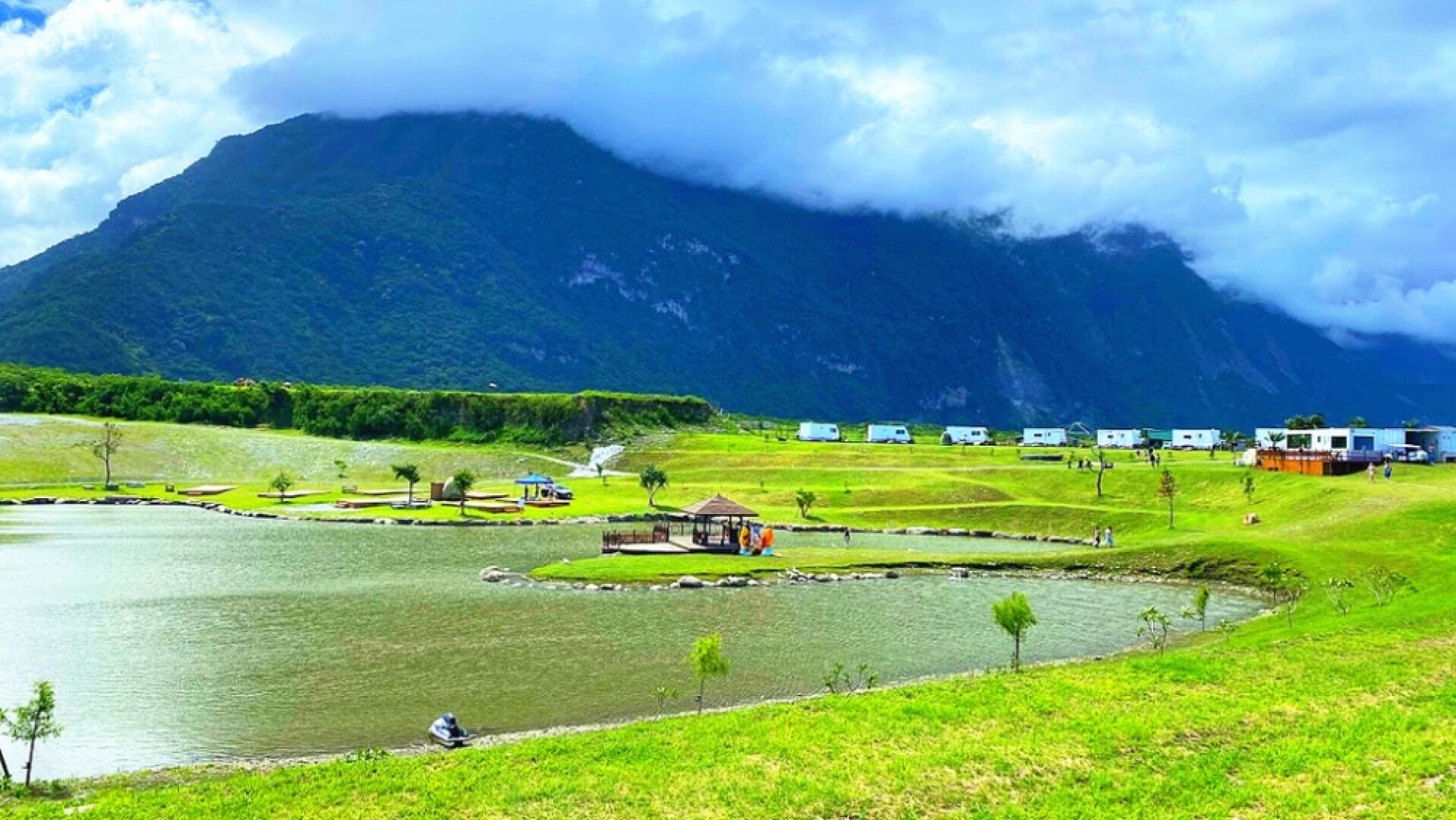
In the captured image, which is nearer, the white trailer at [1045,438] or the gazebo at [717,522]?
the gazebo at [717,522]

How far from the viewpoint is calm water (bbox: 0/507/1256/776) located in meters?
23.2

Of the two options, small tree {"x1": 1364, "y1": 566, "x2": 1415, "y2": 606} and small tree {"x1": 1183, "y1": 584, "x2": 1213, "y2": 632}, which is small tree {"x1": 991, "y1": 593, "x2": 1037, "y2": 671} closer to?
small tree {"x1": 1183, "y1": 584, "x2": 1213, "y2": 632}

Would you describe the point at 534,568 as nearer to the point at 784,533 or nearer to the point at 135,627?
the point at 135,627

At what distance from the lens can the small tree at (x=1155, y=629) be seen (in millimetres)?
29969

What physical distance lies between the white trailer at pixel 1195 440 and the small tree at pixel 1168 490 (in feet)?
185

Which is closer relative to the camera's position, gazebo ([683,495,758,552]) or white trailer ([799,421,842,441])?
gazebo ([683,495,758,552])

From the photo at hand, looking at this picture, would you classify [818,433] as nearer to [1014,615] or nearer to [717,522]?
[717,522]

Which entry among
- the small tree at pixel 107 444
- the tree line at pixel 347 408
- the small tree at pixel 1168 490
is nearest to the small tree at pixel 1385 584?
the small tree at pixel 1168 490

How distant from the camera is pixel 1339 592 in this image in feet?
111

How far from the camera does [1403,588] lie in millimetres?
33688

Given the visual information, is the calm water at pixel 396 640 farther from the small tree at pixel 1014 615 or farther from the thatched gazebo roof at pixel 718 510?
the thatched gazebo roof at pixel 718 510

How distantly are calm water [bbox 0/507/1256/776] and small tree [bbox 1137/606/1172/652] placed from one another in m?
0.78

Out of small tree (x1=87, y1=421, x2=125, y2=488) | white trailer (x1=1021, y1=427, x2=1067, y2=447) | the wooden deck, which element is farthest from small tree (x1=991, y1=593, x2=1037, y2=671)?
white trailer (x1=1021, y1=427, x2=1067, y2=447)

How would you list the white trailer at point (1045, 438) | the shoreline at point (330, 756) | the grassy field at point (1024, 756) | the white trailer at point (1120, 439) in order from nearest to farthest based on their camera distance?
the grassy field at point (1024, 756), the shoreline at point (330, 756), the white trailer at point (1120, 439), the white trailer at point (1045, 438)
